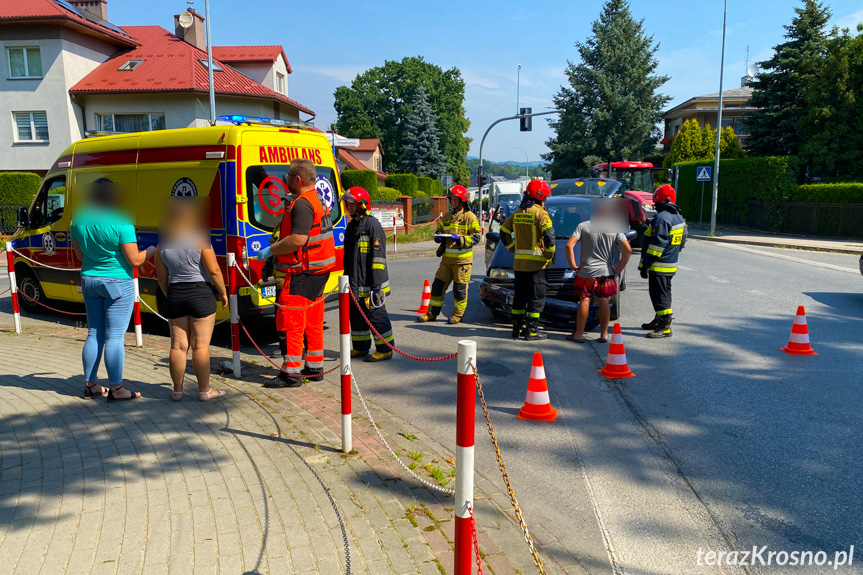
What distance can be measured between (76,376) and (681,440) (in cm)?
565

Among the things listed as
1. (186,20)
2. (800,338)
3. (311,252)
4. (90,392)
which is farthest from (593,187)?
(186,20)

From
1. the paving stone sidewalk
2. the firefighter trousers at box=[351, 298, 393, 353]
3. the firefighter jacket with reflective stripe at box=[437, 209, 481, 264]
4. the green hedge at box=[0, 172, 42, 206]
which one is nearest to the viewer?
the paving stone sidewalk

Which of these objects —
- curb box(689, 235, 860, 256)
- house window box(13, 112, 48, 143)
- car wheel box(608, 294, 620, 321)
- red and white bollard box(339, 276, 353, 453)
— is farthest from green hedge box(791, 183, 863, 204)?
house window box(13, 112, 48, 143)

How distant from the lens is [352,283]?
6867mm

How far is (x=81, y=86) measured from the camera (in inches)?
1176

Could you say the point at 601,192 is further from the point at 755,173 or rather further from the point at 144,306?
the point at 755,173

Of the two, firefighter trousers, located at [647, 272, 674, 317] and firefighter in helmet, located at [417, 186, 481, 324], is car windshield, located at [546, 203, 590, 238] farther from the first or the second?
firefighter trousers, located at [647, 272, 674, 317]

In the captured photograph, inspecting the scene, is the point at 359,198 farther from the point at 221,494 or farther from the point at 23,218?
the point at 23,218

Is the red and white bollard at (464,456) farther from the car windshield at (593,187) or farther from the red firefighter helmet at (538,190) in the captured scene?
the car windshield at (593,187)

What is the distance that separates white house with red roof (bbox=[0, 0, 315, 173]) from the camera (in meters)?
29.1

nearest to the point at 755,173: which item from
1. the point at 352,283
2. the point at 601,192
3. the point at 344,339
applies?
the point at 601,192

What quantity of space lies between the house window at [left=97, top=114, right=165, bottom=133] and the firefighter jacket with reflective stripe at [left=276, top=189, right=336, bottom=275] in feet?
93.4

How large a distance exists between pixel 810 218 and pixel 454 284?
2277 cm

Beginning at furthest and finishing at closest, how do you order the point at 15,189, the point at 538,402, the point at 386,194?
the point at 386,194
the point at 15,189
the point at 538,402
